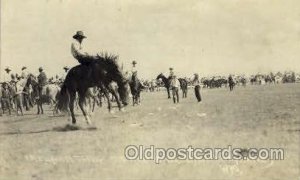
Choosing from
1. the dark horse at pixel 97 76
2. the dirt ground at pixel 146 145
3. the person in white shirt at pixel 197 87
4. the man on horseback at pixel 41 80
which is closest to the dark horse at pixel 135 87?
the person in white shirt at pixel 197 87

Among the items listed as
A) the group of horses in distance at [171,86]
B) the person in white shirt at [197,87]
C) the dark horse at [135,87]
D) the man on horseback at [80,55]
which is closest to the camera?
the man on horseback at [80,55]

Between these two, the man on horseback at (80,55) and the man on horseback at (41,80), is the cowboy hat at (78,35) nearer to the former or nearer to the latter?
the man on horseback at (80,55)

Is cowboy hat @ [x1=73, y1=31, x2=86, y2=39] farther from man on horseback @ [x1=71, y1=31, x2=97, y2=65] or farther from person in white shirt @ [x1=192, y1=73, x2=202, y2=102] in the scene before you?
person in white shirt @ [x1=192, y1=73, x2=202, y2=102]

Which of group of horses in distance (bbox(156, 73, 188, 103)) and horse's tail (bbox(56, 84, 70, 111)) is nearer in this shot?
horse's tail (bbox(56, 84, 70, 111))

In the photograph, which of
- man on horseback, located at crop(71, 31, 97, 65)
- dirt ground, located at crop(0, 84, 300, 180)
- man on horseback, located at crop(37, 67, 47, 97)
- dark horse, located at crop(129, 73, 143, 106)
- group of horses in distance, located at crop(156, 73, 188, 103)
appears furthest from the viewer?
group of horses in distance, located at crop(156, 73, 188, 103)

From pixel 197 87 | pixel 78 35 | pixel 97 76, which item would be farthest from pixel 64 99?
pixel 197 87

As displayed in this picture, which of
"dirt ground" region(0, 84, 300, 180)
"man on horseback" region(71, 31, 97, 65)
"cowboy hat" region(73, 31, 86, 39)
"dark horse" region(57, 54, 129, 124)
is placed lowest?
"dirt ground" region(0, 84, 300, 180)

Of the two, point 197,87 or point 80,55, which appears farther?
point 197,87

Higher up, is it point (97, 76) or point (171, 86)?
point (97, 76)

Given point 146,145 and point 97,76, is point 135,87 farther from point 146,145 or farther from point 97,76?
point 146,145

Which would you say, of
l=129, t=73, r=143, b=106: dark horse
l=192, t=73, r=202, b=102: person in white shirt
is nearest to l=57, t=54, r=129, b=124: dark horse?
l=192, t=73, r=202, b=102: person in white shirt

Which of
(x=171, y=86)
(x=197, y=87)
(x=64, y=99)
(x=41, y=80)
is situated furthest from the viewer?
(x=171, y=86)

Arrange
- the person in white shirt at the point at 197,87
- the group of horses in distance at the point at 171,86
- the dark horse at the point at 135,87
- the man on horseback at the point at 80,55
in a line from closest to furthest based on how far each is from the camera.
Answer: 1. the man on horseback at the point at 80,55
2. the person in white shirt at the point at 197,87
3. the dark horse at the point at 135,87
4. the group of horses in distance at the point at 171,86

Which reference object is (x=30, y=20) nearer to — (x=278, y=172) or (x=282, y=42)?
(x=282, y=42)
